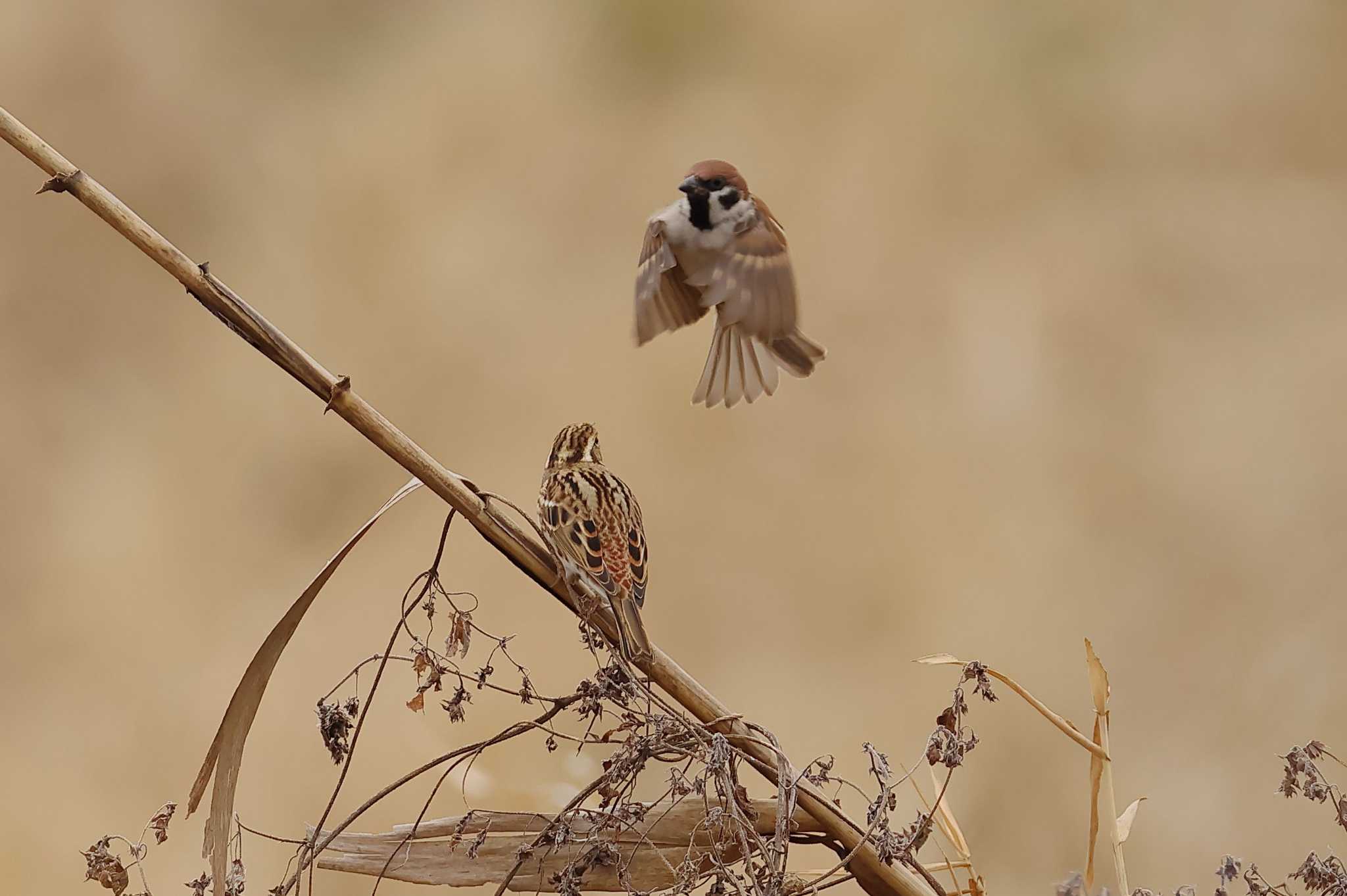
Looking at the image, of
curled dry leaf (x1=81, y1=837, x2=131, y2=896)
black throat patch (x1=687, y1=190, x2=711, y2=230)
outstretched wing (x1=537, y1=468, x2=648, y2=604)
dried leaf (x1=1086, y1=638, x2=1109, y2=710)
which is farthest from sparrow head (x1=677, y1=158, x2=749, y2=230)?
curled dry leaf (x1=81, y1=837, x2=131, y2=896)

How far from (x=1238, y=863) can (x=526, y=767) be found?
99 centimetres

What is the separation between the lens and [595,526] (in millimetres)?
952

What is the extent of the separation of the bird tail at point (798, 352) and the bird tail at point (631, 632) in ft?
0.67

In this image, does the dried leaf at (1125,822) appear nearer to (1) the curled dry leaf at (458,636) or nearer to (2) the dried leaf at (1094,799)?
(2) the dried leaf at (1094,799)

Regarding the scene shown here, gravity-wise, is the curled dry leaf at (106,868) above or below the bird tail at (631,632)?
below

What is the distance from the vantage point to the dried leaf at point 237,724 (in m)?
0.70

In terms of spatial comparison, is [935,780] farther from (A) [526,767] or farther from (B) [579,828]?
(A) [526,767]

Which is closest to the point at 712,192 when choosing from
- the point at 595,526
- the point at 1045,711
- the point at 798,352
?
the point at 798,352

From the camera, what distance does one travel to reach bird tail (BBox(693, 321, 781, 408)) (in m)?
0.89

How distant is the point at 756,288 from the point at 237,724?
42 centimetres

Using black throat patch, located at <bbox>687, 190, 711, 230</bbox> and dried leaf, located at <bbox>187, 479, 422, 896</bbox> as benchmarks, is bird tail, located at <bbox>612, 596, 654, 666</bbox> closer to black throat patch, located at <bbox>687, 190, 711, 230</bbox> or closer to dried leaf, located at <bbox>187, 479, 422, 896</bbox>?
dried leaf, located at <bbox>187, 479, 422, 896</bbox>

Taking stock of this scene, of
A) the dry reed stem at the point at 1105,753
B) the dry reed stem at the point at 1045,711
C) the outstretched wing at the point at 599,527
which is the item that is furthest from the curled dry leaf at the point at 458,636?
the dry reed stem at the point at 1105,753

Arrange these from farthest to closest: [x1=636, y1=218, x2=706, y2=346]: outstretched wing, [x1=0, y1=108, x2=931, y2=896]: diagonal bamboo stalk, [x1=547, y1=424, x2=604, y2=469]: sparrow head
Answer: [x1=547, y1=424, x2=604, y2=469]: sparrow head, [x1=636, y1=218, x2=706, y2=346]: outstretched wing, [x1=0, y1=108, x2=931, y2=896]: diagonal bamboo stalk

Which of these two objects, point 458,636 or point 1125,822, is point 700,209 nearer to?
point 458,636
